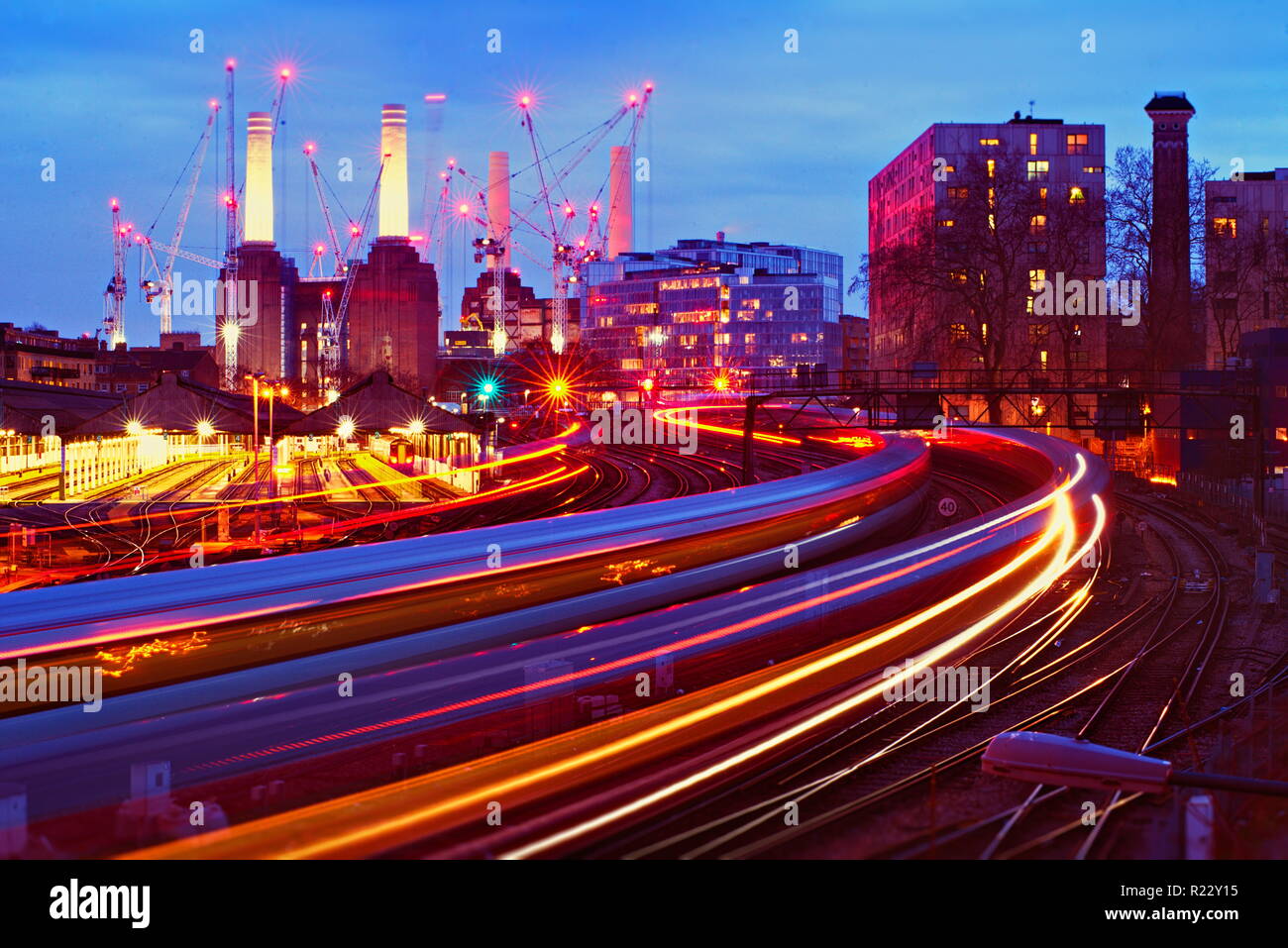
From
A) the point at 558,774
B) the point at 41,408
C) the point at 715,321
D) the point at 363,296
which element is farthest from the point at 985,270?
the point at 715,321

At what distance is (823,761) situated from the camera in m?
12.3

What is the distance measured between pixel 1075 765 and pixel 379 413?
40.6 meters

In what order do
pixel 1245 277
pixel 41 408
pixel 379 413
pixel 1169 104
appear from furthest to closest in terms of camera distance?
pixel 1169 104 < pixel 1245 277 < pixel 379 413 < pixel 41 408

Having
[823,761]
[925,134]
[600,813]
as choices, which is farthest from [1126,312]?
[600,813]

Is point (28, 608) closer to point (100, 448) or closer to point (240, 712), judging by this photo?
point (240, 712)

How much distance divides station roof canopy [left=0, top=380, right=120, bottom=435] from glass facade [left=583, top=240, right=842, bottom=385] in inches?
4529

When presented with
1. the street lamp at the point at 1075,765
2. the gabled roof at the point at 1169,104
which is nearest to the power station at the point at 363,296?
the gabled roof at the point at 1169,104

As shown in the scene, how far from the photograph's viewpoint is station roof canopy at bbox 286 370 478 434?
43.5 m

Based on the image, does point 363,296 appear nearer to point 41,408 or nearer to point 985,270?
point 985,270

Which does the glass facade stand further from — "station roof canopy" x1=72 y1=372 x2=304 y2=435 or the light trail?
the light trail

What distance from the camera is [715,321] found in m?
172

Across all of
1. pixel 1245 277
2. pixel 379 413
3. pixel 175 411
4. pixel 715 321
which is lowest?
pixel 379 413
